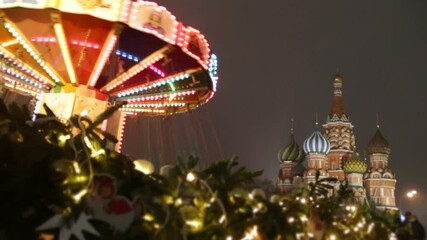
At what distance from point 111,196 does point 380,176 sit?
1902 inches

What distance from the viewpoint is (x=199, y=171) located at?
368cm

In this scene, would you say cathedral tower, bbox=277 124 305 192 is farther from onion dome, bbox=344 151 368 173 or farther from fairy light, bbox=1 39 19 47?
fairy light, bbox=1 39 19 47

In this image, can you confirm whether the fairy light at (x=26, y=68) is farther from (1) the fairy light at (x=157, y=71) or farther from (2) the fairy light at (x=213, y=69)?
(2) the fairy light at (x=213, y=69)

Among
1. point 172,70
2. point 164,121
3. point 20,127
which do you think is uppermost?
point 172,70

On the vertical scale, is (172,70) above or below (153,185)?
above

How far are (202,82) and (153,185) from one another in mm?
11704

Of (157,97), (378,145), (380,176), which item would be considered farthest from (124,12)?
(378,145)

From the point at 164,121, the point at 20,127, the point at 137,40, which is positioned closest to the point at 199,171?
the point at 20,127

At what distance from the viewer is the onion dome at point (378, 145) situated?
48844 millimetres

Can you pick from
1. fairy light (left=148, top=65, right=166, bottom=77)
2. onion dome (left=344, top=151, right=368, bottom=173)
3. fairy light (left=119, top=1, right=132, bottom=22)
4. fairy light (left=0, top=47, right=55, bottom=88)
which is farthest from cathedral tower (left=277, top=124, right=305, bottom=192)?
fairy light (left=119, top=1, right=132, bottom=22)

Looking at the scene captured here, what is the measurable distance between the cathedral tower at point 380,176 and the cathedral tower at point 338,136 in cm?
271

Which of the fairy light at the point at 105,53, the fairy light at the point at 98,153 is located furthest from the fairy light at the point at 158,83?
the fairy light at the point at 98,153

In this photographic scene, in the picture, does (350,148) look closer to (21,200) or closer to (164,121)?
(164,121)

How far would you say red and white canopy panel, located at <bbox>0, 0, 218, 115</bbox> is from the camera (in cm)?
1077
